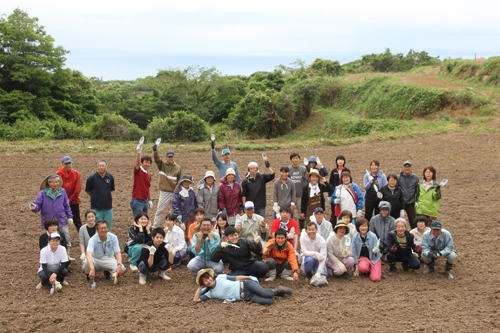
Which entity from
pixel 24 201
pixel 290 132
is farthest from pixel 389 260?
pixel 290 132

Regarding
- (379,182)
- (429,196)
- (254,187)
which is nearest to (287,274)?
(254,187)

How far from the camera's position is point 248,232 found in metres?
7.66

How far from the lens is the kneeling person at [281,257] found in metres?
6.95

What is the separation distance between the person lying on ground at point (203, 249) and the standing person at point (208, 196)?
115 centimetres

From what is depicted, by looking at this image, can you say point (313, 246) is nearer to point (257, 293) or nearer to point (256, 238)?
point (256, 238)

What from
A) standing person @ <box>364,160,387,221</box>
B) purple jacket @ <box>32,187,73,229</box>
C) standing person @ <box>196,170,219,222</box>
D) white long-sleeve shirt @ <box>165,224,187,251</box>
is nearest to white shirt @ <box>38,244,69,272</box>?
purple jacket @ <box>32,187,73,229</box>

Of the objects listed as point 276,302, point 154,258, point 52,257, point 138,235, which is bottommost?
point 276,302

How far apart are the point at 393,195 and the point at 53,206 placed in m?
6.80

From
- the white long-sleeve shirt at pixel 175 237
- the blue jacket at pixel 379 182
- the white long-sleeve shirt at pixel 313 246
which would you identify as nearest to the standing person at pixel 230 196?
the white long-sleeve shirt at pixel 175 237

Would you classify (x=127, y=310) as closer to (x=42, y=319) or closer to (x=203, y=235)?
(x=42, y=319)

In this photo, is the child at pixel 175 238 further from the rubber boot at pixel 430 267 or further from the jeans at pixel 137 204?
the rubber boot at pixel 430 267

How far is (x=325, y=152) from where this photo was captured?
17.6 metres

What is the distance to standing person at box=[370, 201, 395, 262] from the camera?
7.50 meters

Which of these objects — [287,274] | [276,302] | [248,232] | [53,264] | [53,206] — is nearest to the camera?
[276,302]
